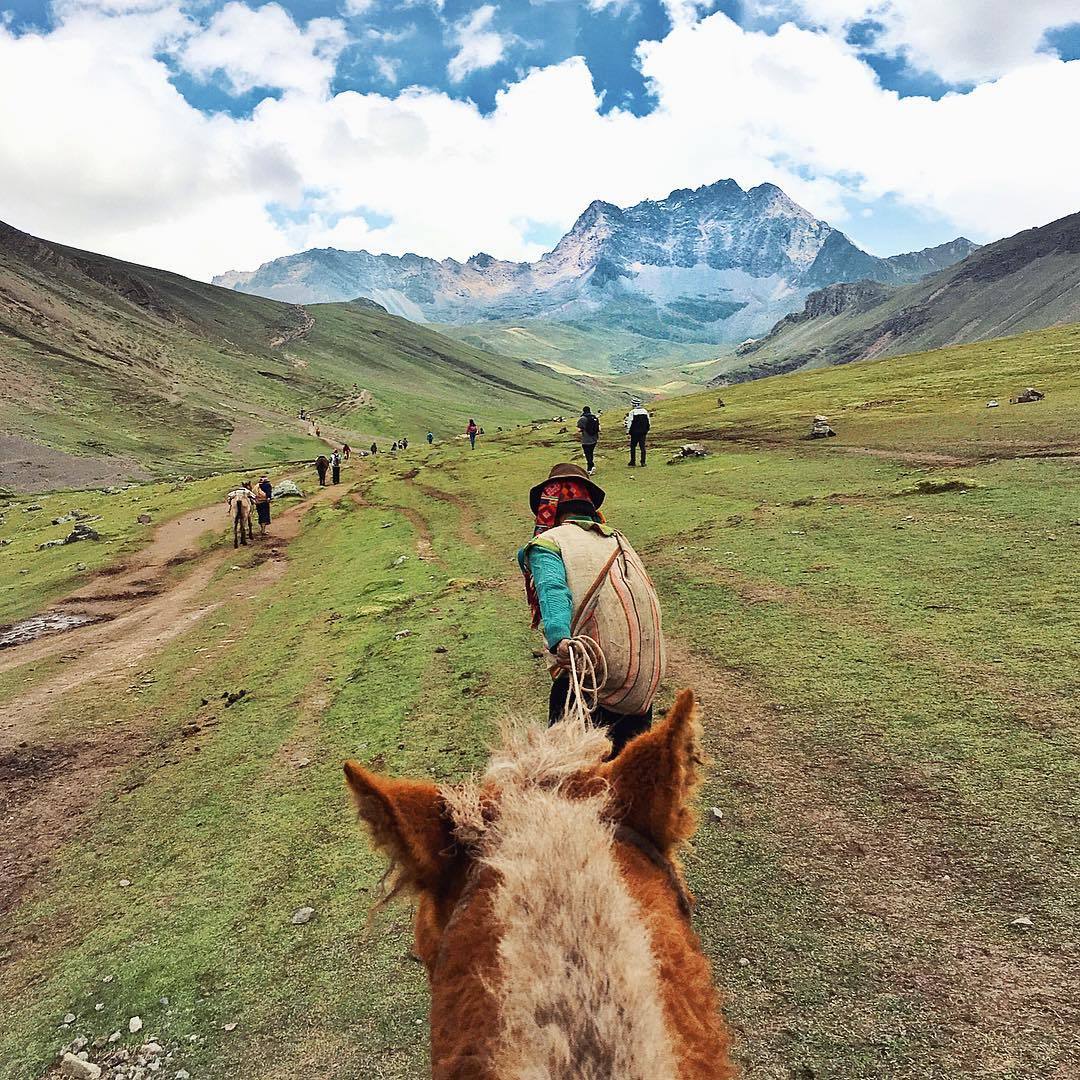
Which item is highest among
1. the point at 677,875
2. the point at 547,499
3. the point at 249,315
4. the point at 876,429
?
the point at 249,315

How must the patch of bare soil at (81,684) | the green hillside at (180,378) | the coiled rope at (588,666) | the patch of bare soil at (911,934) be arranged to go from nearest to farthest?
1. the patch of bare soil at (911,934)
2. the coiled rope at (588,666)
3. the patch of bare soil at (81,684)
4. the green hillside at (180,378)

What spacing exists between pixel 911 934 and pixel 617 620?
261cm

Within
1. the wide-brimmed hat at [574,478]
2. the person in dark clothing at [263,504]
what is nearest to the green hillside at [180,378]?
the person in dark clothing at [263,504]

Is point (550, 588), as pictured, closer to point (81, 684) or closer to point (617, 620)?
point (617, 620)

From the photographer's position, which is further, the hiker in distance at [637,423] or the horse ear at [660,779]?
the hiker in distance at [637,423]

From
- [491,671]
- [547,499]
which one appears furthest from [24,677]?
[547,499]

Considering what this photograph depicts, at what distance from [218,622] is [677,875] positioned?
50.3 ft

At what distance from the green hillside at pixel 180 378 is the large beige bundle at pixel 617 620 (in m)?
58.3

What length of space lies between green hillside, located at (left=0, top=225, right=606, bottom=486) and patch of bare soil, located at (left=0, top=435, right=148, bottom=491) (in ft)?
0.59

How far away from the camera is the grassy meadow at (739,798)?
138 inches

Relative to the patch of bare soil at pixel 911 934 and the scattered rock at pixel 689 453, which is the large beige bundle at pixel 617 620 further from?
the scattered rock at pixel 689 453

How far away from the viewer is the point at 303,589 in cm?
1667

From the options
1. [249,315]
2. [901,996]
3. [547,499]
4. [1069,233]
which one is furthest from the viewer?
[1069,233]

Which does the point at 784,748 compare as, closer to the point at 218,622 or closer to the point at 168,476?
the point at 218,622
